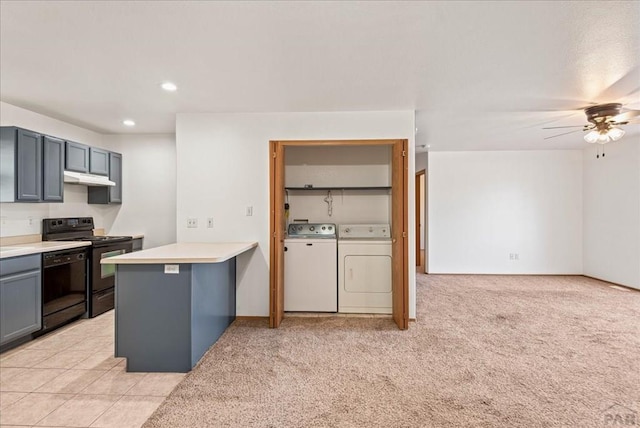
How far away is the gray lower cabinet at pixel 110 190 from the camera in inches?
167

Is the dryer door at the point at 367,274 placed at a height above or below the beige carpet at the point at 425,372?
above

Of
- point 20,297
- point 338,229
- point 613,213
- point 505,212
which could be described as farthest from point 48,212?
point 613,213

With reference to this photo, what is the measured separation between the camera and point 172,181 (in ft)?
14.7

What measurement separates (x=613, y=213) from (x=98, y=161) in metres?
7.97

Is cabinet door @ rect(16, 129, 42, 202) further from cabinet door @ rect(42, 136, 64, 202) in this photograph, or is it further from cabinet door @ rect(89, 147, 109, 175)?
cabinet door @ rect(89, 147, 109, 175)

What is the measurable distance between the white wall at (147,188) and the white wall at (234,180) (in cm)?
111

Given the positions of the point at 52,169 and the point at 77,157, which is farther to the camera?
the point at 77,157

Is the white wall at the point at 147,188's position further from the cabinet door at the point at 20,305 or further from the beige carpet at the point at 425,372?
the beige carpet at the point at 425,372

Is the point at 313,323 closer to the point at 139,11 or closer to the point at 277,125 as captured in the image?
the point at 277,125

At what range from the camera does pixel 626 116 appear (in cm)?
296

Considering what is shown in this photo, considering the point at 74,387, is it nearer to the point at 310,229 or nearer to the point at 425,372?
the point at 425,372

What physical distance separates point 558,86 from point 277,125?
273cm

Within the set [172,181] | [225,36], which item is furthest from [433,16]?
[172,181]

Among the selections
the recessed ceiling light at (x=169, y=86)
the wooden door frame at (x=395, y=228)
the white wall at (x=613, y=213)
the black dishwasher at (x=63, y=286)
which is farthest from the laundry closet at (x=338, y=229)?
the white wall at (x=613, y=213)
